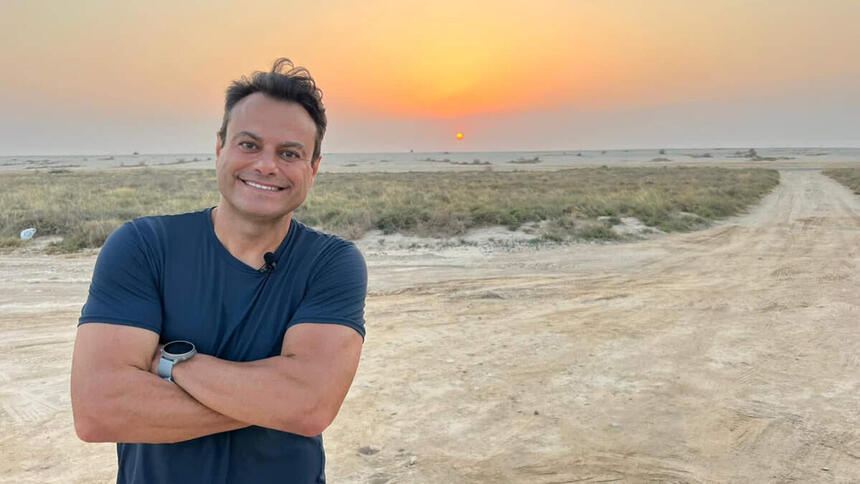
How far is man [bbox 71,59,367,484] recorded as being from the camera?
163 cm

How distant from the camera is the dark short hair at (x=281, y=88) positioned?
1.88 metres

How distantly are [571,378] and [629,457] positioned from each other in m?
1.45

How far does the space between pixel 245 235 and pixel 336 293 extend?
0.37 metres

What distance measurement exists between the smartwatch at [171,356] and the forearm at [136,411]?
2 centimetres

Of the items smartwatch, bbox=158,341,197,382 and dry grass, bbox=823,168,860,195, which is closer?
smartwatch, bbox=158,341,197,382

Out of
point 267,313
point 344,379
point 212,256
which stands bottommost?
point 344,379

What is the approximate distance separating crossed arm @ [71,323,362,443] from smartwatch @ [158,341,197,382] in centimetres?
2

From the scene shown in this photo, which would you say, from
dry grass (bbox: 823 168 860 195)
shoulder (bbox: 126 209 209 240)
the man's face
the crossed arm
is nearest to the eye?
the man's face

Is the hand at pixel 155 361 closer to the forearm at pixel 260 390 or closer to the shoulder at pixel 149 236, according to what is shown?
the forearm at pixel 260 390

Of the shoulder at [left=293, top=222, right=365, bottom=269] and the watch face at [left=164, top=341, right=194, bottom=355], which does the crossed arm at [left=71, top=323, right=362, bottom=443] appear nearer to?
the watch face at [left=164, top=341, right=194, bottom=355]

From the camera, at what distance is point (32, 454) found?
3.77 m

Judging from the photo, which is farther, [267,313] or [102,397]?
[267,313]

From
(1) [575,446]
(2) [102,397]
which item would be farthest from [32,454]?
(1) [575,446]

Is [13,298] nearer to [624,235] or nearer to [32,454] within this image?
[32,454]
